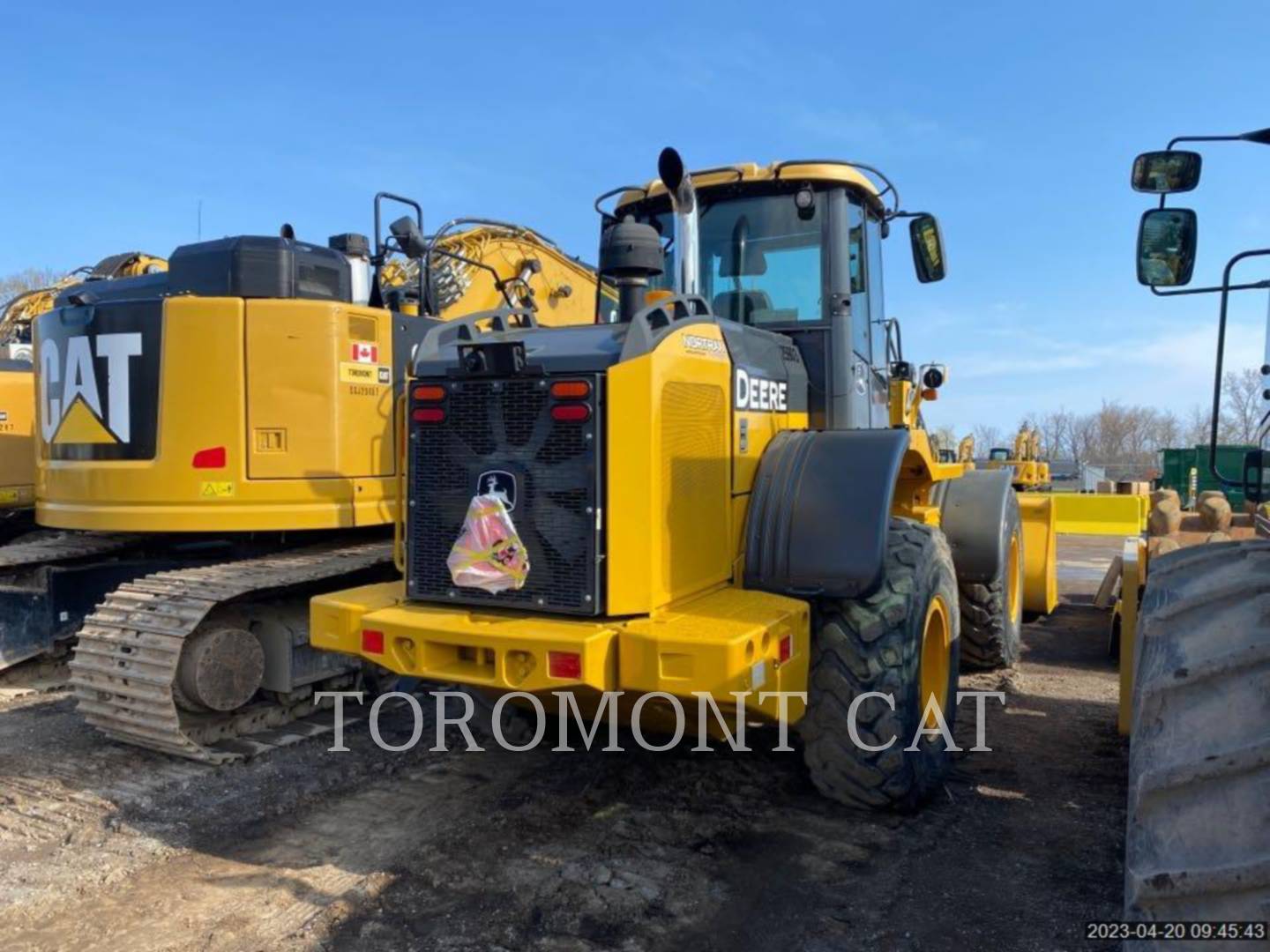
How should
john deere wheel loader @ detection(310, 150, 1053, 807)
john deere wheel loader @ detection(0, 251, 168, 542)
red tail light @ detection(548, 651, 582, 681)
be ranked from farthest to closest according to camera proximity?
1. john deere wheel loader @ detection(0, 251, 168, 542)
2. john deere wheel loader @ detection(310, 150, 1053, 807)
3. red tail light @ detection(548, 651, 582, 681)

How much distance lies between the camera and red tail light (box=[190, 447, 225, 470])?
18.0ft

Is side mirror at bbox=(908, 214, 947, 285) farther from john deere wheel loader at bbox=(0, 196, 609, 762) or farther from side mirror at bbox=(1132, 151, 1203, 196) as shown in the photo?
john deere wheel loader at bbox=(0, 196, 609, 762)

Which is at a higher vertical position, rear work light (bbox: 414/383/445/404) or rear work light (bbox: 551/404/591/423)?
rear work light (bbox: 414/383/445/404)

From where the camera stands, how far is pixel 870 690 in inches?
151

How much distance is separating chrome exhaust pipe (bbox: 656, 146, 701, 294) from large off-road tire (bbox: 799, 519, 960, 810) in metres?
1.51

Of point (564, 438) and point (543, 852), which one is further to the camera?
point (543, 852)

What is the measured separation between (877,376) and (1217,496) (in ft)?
7.24

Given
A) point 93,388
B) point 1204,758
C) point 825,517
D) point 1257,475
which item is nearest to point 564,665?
point 825,517

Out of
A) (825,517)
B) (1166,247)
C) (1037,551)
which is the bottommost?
(1037,551)

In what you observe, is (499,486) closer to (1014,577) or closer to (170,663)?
(170,663)

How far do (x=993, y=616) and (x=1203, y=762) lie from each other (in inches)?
189

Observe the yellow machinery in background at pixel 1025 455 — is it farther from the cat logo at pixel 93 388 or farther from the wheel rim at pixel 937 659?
the cat logo at pixel 93 388

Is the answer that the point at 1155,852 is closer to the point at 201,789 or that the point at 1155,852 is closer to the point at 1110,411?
the point at 201,789

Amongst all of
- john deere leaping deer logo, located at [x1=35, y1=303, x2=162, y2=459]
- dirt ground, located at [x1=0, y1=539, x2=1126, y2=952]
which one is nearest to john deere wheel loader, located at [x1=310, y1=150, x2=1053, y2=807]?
dirt ground, located at [x1=0, y1=539, x2=1126, y2=952]
